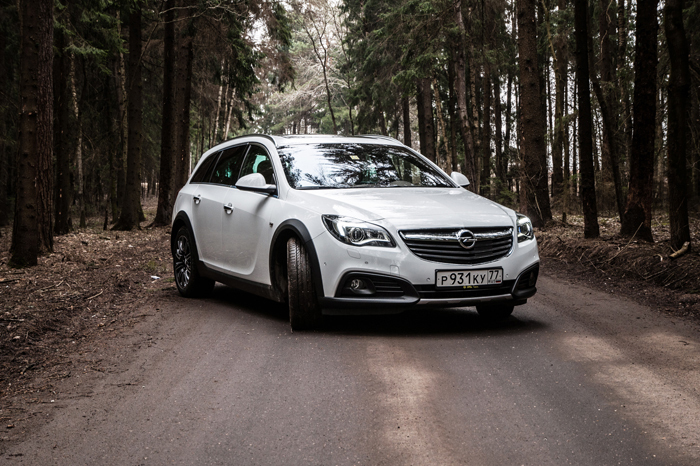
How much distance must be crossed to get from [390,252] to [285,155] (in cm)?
210

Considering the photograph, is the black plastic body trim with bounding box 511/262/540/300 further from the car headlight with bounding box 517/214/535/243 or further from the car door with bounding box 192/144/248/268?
the car door with bounding box 192/144/248/268

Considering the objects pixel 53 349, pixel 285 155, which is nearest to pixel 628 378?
pixel 285 155

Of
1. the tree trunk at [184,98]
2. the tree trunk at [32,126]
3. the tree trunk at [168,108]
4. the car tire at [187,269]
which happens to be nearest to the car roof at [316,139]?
the car tire at [187,269]

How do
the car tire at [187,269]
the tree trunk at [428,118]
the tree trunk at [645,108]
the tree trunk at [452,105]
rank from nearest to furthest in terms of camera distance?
1. the car tire at [187,269]
2. the tree trunk at [645,108]
3. the tree trunk at [452,105]
4. the tree trunk at [428,118]

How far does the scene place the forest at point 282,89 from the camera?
1089cm

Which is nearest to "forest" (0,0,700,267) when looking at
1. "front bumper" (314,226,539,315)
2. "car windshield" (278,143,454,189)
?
"car windshield" (278,143,454,189)

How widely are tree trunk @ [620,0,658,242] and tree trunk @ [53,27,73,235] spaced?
13766 millimetres

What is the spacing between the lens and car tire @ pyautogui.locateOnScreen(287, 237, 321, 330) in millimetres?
6074

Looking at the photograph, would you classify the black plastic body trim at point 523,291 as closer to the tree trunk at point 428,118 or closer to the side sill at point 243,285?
the side sill at point 243,285

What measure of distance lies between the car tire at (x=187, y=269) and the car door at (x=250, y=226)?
913 millimetres

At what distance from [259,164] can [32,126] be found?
5.37 meters

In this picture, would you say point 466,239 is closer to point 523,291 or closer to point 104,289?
point 523,291

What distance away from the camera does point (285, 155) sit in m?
7.30

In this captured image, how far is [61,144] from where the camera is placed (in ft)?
61.1
